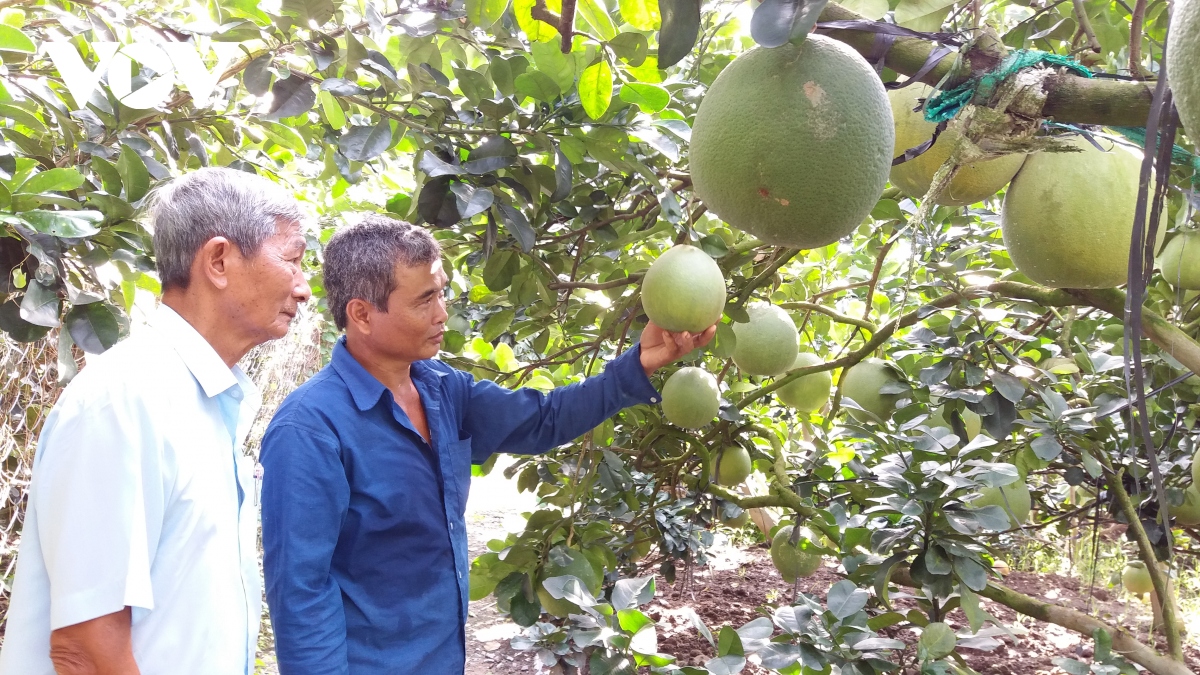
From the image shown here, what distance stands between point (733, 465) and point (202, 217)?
2.10 meters

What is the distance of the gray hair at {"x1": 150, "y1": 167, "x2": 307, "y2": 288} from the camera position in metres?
1.43

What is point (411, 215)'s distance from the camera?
204cm

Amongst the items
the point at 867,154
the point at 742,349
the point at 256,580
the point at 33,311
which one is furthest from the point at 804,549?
the point at 33,311

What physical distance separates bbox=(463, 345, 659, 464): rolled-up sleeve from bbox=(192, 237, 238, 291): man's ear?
771 mm

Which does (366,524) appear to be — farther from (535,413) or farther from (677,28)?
(677,28)

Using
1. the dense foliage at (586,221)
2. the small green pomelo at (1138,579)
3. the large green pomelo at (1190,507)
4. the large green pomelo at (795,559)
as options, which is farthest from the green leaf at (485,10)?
the small green pomelo at (1138,579)

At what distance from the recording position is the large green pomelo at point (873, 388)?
7.32ft

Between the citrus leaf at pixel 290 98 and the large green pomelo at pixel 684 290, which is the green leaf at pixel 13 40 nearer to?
the citrus leaf at pixel 290 98

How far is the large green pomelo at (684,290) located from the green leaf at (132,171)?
3.33ft

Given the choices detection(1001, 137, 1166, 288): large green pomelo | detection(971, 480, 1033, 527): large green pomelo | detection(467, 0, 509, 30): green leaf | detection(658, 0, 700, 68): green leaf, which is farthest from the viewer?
detection(971, 480, 1033, 527): large green pomelo

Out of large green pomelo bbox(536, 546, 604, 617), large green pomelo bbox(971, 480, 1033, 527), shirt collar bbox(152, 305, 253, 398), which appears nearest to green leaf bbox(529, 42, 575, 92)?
shirt collar bbox(152, 305, 253, 398)

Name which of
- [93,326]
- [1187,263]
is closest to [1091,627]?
[1187,263]

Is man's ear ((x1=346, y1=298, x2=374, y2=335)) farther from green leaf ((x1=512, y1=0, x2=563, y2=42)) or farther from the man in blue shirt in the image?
green leaf ((x1=512, y1=0, x2=563, y2=42))

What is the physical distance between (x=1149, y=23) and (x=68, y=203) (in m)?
2.41
